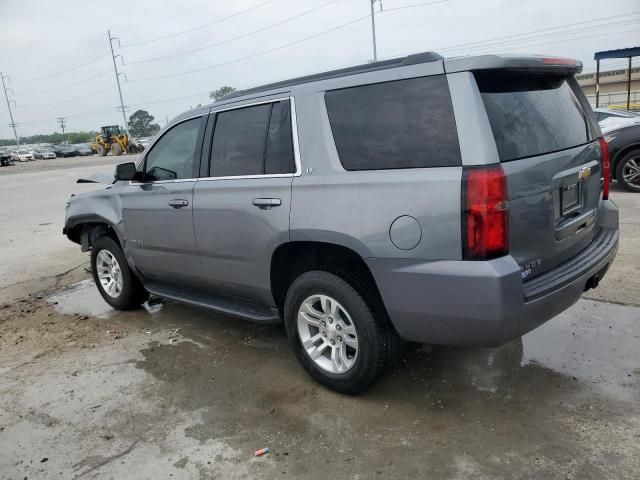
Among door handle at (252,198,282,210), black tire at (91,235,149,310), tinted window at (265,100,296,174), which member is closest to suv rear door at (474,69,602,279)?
tinted window at (265,100,296,174)

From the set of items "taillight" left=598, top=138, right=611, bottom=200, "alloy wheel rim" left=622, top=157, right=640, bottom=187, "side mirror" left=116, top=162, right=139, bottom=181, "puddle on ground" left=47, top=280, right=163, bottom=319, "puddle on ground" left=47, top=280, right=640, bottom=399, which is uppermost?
"side mirror" left=116, top=162, right=139, bottom=181

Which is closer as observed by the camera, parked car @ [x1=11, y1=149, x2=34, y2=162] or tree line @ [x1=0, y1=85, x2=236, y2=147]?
parked car @ [x1=11, y1=149, x2=34, y2=162]

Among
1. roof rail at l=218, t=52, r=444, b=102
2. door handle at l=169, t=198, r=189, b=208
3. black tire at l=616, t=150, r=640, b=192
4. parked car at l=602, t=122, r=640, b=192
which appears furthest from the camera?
Answer: black tire at l=616, t=150, r=640, b=192

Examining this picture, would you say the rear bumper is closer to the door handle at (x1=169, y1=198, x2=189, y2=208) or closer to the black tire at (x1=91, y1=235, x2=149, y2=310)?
the door handle at (x1=169, y1=198, x2=189, y2=208)

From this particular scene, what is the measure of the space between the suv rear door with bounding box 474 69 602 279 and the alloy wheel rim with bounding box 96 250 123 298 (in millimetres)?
3881

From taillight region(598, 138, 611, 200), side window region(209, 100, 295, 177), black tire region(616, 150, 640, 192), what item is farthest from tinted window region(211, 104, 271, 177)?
black tire region(616, 150, 640, 192)

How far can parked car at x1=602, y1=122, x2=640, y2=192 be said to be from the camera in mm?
8867

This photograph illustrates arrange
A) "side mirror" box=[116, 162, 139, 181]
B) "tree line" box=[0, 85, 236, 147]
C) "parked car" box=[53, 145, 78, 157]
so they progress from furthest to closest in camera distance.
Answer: "tree line" box=[0, 85, 236, 147], "parked car" box=[53, 145, 78, 157], "side mirror" box=[116, 162, 139, 181]

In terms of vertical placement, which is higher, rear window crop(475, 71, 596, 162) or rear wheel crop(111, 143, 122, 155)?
rear window crop(475, 71, 596, 162)

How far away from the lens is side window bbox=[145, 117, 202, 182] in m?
4.20

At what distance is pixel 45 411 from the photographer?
346cm

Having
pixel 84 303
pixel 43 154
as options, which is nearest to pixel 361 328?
pixel 84 303

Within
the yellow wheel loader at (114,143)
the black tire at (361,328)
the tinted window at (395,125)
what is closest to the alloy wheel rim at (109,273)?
the black tire at (361,328)

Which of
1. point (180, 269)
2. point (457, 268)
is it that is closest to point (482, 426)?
point (457, 268)
